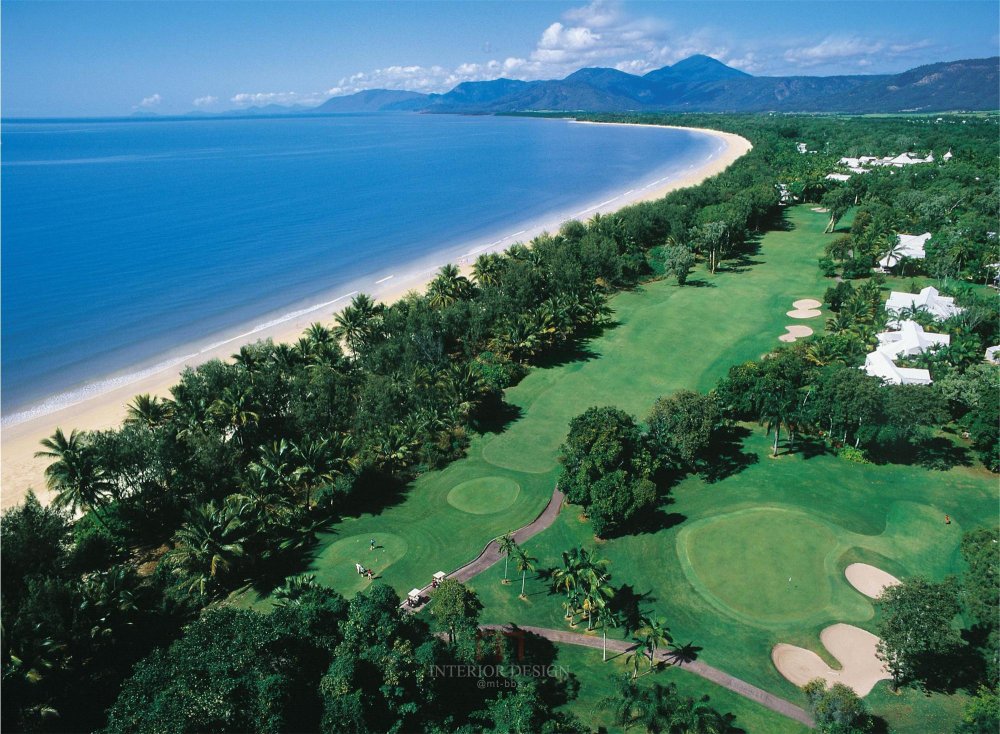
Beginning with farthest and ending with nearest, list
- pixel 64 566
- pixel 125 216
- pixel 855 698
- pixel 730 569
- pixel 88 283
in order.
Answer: pixel 125 216 < pixel 88 283 < pixel 730 569 < pixel 64 566 < pixel 855 698

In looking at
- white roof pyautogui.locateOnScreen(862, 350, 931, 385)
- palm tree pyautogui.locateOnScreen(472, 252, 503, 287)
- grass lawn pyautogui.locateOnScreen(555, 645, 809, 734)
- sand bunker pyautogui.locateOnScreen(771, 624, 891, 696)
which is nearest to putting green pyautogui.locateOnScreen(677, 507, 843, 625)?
sand bunker pyautogui.locateOnScreen(771, 624, 891, 696)

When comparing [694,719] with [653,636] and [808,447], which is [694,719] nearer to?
[653,636]

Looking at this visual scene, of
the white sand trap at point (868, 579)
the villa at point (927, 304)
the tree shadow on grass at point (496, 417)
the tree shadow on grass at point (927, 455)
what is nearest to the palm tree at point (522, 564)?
the tree shadow on grass at point (496, 417)

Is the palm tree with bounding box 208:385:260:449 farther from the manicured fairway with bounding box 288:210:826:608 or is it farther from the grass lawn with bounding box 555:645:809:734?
the grass lawn with bounding box 555:645:809:734

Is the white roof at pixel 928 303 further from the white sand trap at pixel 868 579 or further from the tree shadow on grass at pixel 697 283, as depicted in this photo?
the white sand trap at pixel 868 579

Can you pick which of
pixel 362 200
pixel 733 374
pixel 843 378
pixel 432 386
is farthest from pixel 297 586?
pixel 362 200

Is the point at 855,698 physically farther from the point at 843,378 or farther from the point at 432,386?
the point at 432,386
